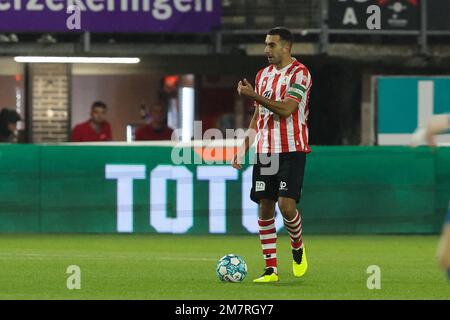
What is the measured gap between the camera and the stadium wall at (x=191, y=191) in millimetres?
18984

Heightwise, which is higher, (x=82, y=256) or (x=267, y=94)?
(x=267, y=94)

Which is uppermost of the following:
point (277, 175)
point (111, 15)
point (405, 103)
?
point (111, 15)

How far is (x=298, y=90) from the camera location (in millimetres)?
11945

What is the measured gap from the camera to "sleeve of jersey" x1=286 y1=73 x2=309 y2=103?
39.1 ft

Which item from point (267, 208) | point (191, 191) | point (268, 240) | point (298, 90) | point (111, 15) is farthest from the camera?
point (111, 15)

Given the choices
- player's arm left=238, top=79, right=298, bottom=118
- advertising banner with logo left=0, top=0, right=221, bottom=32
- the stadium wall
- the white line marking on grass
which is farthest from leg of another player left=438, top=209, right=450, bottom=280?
advertising banner with logo left=0, top=0, right=221, bottom=32

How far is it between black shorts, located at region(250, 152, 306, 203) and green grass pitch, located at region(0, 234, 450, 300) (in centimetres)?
78

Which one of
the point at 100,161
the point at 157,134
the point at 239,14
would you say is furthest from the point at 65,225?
the point at 239,14

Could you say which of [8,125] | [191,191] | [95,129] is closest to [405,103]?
[95,129]

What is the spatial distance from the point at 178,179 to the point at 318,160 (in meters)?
2.01

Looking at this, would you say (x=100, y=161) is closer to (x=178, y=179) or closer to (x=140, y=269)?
(x=178, y=179)

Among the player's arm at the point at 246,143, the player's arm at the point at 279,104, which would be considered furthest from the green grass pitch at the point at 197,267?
the player's arm at the point at 279,104

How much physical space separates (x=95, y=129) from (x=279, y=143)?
10.2 m

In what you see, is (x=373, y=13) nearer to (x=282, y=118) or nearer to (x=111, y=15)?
(x=111, y=15)
